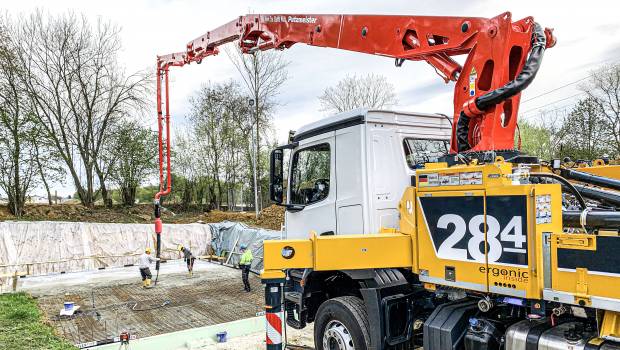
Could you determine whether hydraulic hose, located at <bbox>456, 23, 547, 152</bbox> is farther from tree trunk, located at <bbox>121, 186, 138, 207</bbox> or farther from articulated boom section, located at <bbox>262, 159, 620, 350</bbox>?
tree trunk, located at <bbox>121, 186, 138, 207</bbox>

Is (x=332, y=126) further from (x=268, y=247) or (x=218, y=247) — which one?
(x=218, y=247)

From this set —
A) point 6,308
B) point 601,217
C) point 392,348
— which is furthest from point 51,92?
point 601,217

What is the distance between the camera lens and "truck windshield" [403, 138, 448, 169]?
5.64m

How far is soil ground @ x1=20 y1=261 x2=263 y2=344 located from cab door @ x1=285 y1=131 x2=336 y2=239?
5228 millimetres

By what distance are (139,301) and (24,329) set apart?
3450mm

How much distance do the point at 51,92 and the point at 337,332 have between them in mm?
26380

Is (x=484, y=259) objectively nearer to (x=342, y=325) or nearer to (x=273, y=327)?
(x=342, y=325)

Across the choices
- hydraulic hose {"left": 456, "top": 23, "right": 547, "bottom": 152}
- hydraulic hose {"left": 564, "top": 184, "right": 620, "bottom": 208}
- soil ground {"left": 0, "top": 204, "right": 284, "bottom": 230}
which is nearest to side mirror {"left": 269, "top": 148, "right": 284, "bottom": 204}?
hydraulic hose {"left": 456, "top": 23, "right": 547, "bottom": 152}

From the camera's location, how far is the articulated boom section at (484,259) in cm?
334

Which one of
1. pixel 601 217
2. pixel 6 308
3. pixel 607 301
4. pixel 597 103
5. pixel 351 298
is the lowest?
pixel 6 308

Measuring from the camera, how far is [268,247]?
199 inches

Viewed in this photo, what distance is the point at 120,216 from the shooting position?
25188 mm

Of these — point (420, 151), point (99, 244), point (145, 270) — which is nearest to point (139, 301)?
point (145, 270)

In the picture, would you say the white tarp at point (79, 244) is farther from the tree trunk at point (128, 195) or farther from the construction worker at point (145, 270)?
the tree trunk at point (128, 195)
